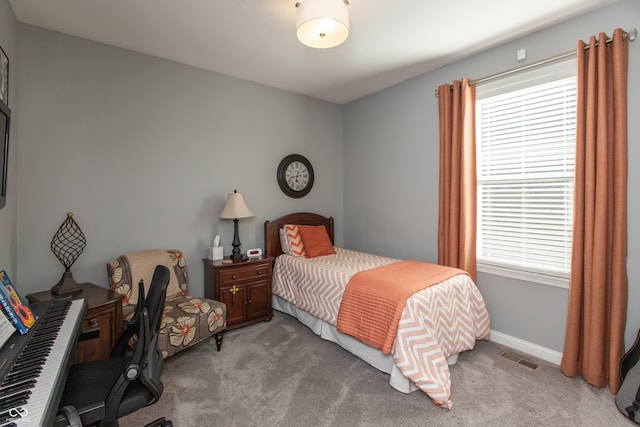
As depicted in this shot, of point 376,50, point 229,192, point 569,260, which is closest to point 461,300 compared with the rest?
point 569,260

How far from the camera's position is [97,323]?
6.96ft

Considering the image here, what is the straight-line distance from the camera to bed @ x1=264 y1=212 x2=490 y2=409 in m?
2.14

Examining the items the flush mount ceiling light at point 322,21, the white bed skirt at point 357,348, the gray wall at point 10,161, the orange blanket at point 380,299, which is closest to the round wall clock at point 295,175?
the white bed skirt at point 357,348

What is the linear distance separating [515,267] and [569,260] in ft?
1.33

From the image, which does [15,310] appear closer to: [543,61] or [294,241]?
[294,241]

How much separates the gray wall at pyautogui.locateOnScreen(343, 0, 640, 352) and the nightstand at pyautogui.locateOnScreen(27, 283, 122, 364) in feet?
9.55

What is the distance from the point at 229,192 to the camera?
361 cm

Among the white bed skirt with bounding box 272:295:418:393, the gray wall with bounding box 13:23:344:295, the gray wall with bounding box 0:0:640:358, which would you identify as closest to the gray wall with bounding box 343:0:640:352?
the gray wall with bounding box 0:0:640:358

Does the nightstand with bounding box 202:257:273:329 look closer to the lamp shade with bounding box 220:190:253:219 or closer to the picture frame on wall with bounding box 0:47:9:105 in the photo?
the lamp shade with bounding box 220:190:253:219

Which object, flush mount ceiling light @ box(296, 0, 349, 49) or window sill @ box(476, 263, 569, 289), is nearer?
flush mount ceiling light @ box(296, 0, 349, 49)

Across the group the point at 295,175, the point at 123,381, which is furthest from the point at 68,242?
the point at 295,175

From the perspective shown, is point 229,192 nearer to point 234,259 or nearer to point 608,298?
point 234,259

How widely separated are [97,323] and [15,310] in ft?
2.48

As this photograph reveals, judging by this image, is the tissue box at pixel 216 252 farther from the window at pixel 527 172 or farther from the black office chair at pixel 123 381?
the window at pixel 527 172
